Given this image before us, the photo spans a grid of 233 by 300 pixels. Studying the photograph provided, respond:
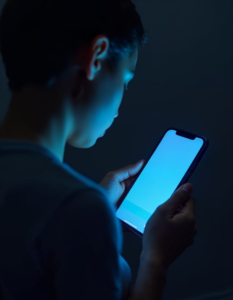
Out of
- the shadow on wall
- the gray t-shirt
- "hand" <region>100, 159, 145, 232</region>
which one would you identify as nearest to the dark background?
the shadow on wall

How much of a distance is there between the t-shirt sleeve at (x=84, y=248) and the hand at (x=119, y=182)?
0.45 metres

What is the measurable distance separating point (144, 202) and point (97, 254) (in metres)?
0.42

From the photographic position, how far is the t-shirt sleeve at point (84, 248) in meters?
0.31

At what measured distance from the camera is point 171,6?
3.46 ft

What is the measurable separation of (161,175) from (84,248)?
45 cm

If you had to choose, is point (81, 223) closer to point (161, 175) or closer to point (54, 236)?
point (54, 236)

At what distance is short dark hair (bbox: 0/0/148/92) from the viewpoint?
38 cm

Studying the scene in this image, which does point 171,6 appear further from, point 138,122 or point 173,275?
point 173,275

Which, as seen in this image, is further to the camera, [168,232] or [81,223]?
[168,232]

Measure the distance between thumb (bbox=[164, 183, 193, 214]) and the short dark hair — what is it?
0.27 m

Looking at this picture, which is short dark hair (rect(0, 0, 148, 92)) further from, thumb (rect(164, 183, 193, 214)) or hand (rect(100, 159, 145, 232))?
hand (rect(100, 159, 145, 232))

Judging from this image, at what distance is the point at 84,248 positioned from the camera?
313 mm

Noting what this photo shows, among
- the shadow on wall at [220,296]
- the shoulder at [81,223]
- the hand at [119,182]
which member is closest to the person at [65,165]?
the shoulder at [81,223]

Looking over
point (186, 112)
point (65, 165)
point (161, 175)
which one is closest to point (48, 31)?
point (65, 165)
